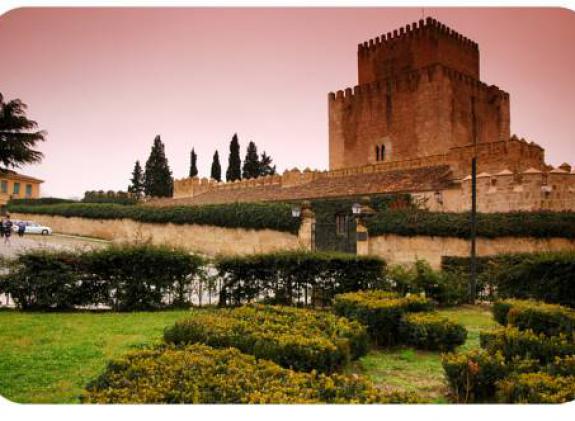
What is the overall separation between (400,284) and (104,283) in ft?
21.2

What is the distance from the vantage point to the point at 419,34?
29.4m

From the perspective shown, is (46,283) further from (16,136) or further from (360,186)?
(360,186)

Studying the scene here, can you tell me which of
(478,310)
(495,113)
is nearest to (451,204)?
(478,310)

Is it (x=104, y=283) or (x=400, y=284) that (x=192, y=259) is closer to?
(x=104, y=283)

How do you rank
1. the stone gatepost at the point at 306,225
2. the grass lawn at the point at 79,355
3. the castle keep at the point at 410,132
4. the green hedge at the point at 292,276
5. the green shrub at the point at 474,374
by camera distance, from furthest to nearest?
1. the stone gatepost at the point at 306,225
2. the castle keep at the point at 410,132
3. the green hedge at the point at 292,276
4. the grass lawn at the point at 79,355
5. the green shrub at the point at 474,374

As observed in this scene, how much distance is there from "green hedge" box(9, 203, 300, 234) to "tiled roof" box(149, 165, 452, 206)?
2.45 metres

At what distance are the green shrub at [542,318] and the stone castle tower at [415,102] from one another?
2162cm

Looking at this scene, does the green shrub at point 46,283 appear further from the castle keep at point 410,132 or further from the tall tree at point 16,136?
the castle keep at point 410,132

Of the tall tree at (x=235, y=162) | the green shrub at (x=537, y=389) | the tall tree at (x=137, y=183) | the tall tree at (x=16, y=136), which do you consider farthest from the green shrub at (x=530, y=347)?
the tall tree at (x=235, y=162)

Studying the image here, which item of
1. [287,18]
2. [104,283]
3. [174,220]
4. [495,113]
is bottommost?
[104,283]

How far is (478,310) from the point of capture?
10.2 meters

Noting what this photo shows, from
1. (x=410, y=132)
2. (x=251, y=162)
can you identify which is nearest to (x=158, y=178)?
(x=251, y=162)

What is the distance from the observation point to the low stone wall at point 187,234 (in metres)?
20.9

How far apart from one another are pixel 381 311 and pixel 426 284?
4.27 meters
